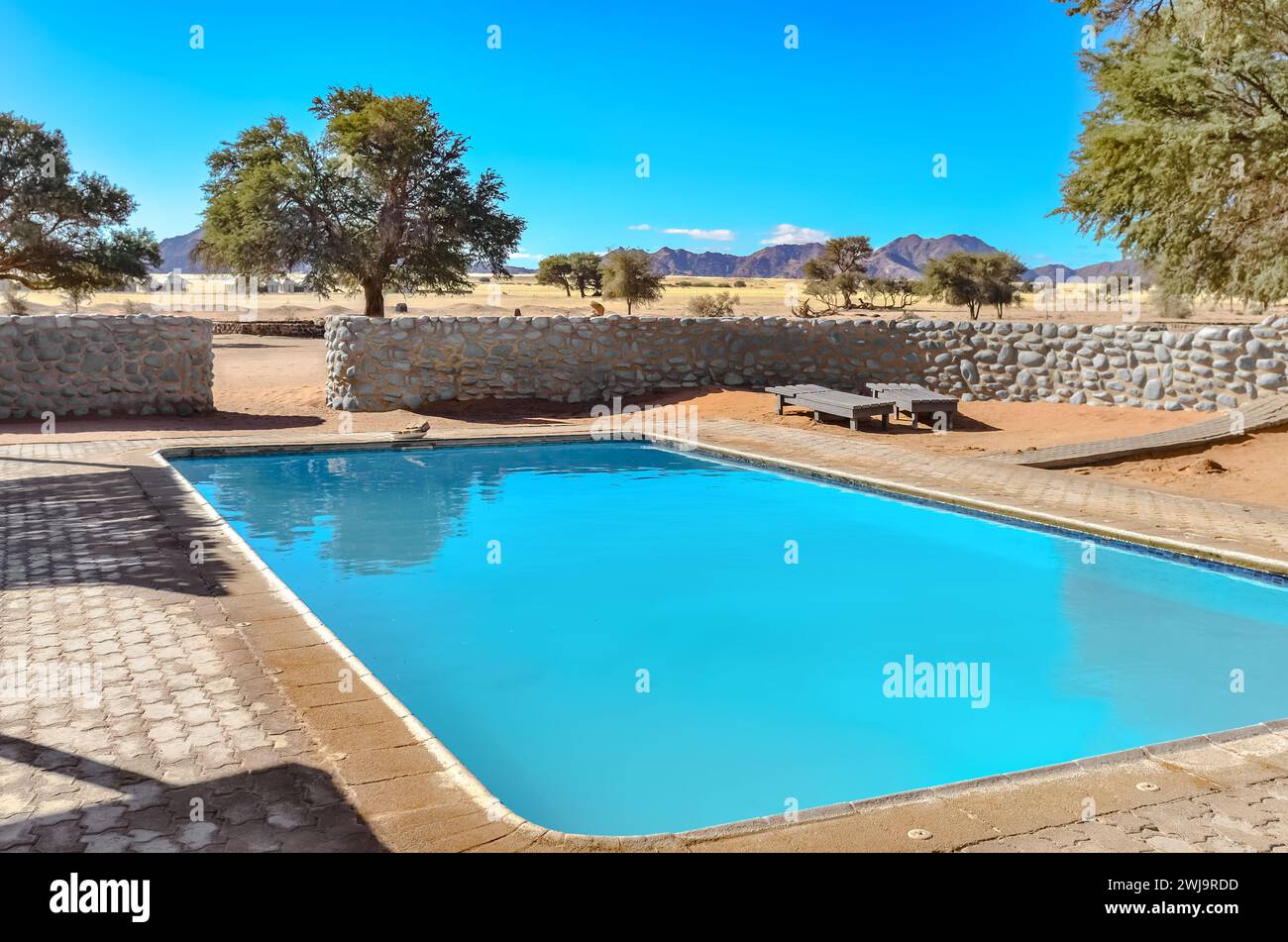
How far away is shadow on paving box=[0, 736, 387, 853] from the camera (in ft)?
11.5

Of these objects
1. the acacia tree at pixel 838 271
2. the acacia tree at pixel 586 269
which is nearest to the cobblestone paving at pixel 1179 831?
the acacia tree at pixel 838 271

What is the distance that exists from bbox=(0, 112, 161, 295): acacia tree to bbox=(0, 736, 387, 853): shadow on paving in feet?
115

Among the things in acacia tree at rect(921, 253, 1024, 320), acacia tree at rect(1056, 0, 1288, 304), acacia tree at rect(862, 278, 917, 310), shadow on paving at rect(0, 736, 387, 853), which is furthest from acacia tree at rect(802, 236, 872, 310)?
shadow on paving at rect(0, 736, 387, 853)

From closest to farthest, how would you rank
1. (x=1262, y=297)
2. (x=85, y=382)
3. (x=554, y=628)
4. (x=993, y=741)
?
(x=993, y=741)
(x=554, y=628)
(x=85, y=382)
(x=1262, y=297)

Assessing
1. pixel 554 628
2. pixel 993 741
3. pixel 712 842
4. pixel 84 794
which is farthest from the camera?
pixel 554 628

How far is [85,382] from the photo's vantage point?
15.9 m

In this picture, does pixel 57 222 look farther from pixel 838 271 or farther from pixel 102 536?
pixel 838 271

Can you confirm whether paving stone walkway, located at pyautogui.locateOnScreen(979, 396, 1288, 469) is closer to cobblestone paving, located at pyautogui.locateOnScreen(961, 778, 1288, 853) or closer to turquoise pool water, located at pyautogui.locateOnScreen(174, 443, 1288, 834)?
turquoise pool water, located at pyautogui.locateOnScreen(174, 443, 1288, 834)

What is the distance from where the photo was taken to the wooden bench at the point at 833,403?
51.5ft

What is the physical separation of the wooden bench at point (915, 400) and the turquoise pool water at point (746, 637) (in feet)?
13.4

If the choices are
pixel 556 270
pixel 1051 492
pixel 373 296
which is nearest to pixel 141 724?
pixel 1051 492

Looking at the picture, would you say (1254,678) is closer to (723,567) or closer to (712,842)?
(723,567)
